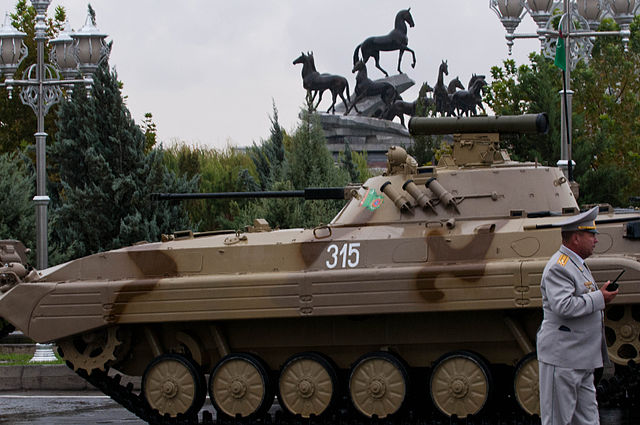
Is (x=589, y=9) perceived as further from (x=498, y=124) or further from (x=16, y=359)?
(x=16, y=359)

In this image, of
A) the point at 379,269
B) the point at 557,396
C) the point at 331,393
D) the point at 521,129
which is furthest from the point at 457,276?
the point at 557,396

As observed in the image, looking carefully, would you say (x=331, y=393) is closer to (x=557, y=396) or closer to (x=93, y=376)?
(x=93, y=376)

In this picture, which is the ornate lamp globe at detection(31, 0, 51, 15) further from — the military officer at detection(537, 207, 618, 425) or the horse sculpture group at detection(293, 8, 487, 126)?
the horse sculpture group at detection(293, 8, 487, 126)

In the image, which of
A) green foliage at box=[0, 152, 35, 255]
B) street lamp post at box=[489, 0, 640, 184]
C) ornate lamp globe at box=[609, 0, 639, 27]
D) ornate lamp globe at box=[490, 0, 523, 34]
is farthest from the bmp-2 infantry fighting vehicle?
green foliage at box=[0, 152, 35, 255]

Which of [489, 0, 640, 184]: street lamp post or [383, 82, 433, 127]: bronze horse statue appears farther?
[383, 82, 433, 127]: bronze horse statue

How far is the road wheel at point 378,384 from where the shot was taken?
1393 cm

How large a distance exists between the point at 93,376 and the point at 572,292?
720 centimetres

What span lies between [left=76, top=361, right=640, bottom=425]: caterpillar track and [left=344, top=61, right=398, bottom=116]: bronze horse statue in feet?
133

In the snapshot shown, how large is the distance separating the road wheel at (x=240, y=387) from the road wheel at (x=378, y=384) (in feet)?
3.40

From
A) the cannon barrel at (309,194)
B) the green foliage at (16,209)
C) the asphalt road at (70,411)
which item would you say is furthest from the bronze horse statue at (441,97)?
the cannon barrel at (309,194)

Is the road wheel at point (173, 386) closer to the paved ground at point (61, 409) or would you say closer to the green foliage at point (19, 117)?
the paved ground at point (61, 409)

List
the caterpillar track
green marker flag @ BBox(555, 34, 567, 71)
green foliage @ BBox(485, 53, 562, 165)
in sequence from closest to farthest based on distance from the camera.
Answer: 1. the caterpillar track
2. green marker flag @ BBox(555, 34, 567, 71)
3. green foliage @ BBox(485, 53, 562, 165)

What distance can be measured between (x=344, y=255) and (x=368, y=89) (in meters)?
42.3

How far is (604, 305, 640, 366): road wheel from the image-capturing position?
43.2 feet
